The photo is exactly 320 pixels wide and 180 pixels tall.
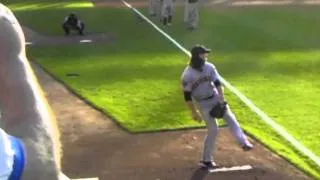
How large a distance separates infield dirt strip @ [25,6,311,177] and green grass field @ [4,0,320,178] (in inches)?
13.9

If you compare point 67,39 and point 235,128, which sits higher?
point 235,128

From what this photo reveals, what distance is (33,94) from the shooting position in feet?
8.07

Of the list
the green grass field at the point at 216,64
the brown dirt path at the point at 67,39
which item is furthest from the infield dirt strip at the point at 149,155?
the brown dirt path at the point at 67,39

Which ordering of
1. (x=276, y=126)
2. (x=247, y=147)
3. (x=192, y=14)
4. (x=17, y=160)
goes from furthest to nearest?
1. (x=192, y=14)
2. (x=276, y=126)
3. (x=247, y=147)
4. (x=17, y=160)

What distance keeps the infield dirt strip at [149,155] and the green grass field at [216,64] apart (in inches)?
13.9

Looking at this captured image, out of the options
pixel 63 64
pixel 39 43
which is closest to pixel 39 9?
pixel 39 43

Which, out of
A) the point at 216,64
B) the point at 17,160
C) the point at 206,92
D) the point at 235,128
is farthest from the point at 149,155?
the point at 17,160

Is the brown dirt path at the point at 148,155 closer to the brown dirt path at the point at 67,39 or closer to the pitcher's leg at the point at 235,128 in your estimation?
the pitcher's leg at the point at 235,128

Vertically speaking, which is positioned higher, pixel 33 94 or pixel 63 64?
pixel 33 94

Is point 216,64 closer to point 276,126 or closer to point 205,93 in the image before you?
point 276,126

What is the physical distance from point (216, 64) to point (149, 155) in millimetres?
7034

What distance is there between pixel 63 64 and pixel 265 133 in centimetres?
784

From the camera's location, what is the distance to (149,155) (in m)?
10.4

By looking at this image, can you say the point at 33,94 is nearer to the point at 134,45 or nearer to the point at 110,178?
the point at 110,178
